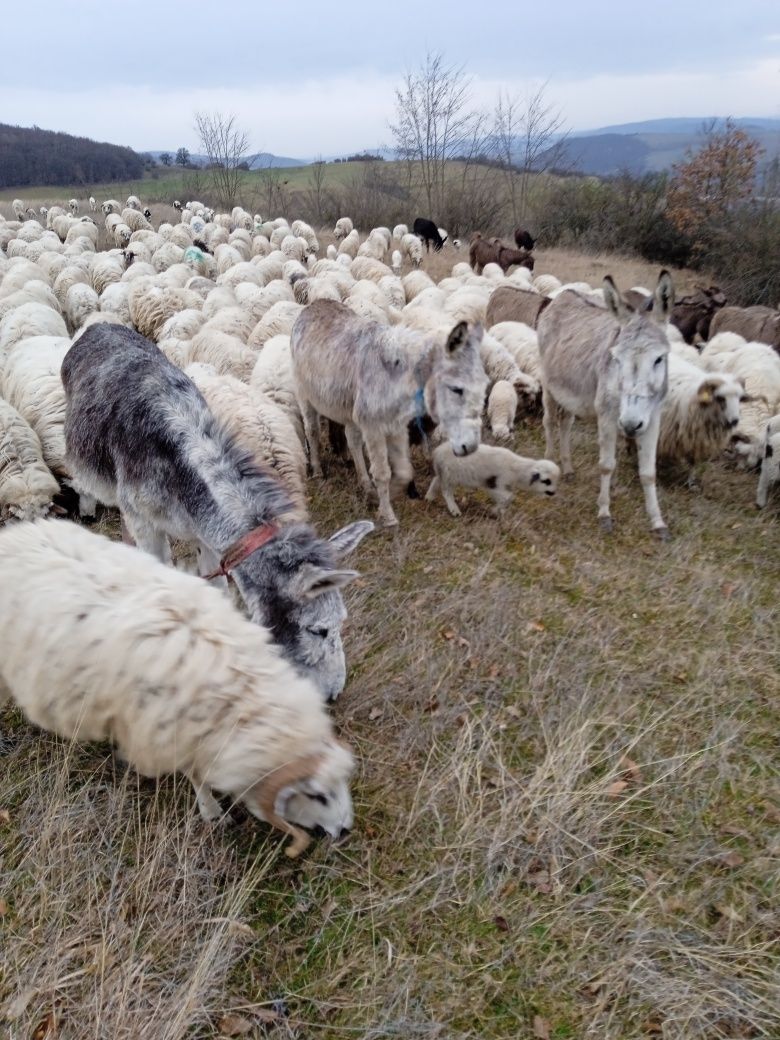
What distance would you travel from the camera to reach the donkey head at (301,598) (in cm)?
338

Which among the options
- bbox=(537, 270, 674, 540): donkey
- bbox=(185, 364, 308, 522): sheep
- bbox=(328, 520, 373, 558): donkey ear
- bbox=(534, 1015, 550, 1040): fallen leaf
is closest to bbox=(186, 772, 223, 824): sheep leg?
bbox=(328, 520, 373, 558): donkey ear

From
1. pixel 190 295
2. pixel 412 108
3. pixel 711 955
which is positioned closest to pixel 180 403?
pixel 711 955

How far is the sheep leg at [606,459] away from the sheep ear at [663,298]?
107 cm

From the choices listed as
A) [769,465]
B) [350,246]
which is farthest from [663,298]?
[350,246]

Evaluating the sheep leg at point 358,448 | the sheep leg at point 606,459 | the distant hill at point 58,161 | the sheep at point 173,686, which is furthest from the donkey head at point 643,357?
the distant hill at point 58,161

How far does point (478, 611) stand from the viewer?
545 cm

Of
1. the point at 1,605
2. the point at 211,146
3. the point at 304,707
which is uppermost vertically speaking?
the point at 211,146

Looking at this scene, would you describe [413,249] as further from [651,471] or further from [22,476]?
[22,476]

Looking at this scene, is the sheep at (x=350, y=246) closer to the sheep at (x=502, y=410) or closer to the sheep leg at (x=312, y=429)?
the sheep at (x=502, y=410)

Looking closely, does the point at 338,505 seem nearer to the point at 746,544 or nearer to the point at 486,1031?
the point at 746,544

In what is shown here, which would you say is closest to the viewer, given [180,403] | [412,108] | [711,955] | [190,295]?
[711,955]

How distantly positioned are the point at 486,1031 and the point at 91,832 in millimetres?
2182

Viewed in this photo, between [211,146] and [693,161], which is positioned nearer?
[693,161]

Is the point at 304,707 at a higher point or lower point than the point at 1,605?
lower
